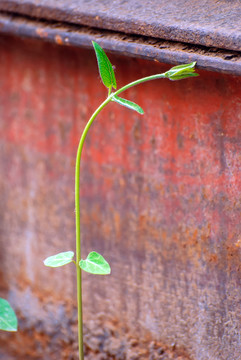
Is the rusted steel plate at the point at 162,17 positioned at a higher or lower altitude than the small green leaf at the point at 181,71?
higher

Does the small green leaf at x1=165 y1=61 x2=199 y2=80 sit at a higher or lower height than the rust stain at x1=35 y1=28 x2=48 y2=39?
lower

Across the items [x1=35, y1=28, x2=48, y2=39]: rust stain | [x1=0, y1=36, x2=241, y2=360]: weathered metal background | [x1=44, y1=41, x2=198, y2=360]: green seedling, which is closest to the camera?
[x1=44, y1=41, x2=198, y2=360]: green seedling

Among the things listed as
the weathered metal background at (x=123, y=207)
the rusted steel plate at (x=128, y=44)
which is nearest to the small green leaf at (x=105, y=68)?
the rusted steel plate at (x=128, y=44)

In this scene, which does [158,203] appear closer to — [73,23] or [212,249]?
[212,249]

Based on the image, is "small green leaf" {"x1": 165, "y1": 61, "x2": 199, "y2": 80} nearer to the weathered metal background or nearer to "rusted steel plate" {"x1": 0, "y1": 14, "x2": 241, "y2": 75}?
"rusted steel plate" {"x1": 0, "y1": 14, "x2": 241, "y2": 75}

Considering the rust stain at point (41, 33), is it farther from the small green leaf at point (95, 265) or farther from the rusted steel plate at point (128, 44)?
the small green leaf at point (95, 265)

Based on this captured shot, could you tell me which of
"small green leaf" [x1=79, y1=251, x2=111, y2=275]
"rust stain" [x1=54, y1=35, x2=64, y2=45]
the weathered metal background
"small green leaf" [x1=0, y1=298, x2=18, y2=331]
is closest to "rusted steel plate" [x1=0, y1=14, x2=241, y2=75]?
"rust stain" [x1=54, y1=35, x2=64, y2=45]
